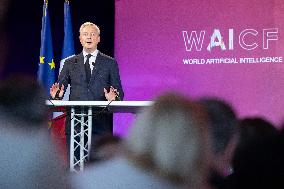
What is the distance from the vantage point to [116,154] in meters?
1.54

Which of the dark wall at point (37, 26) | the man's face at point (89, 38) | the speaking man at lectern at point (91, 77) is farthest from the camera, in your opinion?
the dark wall at point (37, 26)

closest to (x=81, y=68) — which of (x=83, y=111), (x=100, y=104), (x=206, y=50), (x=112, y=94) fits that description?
(x=112, y=94)

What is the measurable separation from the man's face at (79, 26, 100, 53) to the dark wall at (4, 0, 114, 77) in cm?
104

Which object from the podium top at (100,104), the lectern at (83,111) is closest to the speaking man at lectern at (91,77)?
the lectern at (83,111)

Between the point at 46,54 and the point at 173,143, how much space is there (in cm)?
567

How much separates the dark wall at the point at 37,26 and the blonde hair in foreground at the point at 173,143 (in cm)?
554

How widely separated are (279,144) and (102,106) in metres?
2.99

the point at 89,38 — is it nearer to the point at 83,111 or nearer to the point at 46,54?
the point at 46,54

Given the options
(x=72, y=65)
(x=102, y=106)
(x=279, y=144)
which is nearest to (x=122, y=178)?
(x=279, y=144)

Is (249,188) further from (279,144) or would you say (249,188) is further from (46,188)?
(46,188)

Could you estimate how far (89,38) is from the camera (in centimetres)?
595

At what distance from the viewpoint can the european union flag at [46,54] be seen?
687cm

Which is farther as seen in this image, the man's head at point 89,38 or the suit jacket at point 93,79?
the man's head at point 89,38

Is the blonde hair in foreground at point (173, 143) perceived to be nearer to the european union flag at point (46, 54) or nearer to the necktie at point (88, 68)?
the necktie at point (88, 68)
